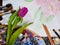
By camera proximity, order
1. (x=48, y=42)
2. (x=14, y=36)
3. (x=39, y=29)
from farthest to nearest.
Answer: (x=39, y=29) → (x=48, y=42) → (x=14, y=36)

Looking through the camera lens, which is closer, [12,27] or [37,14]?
[12,27]

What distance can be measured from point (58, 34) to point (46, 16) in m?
0.14

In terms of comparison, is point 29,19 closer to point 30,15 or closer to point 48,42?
point 30,15

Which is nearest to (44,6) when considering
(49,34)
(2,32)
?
(49,34)

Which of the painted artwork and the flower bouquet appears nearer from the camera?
the flower bouquet

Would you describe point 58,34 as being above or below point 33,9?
below

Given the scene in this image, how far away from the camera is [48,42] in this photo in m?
→ 1.13

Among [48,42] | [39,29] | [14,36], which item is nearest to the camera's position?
[14,36]

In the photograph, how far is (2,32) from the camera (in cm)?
115

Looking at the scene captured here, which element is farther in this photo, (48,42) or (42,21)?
(42,21)

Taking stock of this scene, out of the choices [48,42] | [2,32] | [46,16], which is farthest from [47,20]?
[2,32]

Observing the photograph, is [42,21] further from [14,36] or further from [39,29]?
[14,36]

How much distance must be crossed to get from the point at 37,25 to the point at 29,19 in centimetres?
6

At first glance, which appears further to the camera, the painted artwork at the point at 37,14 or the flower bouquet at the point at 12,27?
the painted artwork at the point at 37,14
